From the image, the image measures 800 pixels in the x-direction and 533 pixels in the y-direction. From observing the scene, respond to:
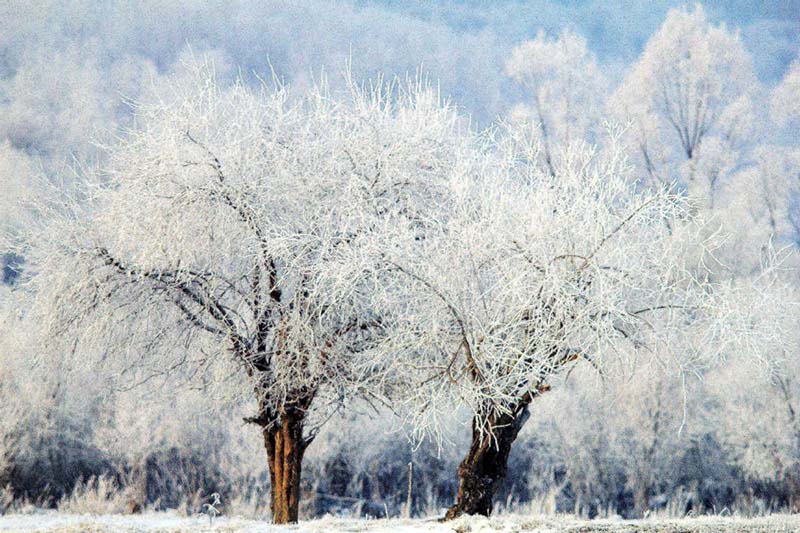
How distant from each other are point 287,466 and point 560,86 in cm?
2104

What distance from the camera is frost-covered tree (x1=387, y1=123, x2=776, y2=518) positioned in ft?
24.7

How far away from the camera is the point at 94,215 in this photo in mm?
10109

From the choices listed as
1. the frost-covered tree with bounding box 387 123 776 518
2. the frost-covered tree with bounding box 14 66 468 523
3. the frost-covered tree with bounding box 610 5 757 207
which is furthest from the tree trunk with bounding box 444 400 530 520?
the frost-covered tree with bounding box 610 5 757 207

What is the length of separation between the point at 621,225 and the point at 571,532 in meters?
3.14

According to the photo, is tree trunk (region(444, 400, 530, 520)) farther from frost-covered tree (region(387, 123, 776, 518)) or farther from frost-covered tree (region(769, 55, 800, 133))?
frost-covered tree (region(769, 55, 800, 133))

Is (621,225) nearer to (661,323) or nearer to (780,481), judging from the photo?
(661,323)

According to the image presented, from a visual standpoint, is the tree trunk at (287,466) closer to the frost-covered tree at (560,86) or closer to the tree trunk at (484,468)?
the tree trunk at (484,468)

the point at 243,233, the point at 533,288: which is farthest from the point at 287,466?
the point at 533,288

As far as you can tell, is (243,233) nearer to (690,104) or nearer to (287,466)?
(287,466)

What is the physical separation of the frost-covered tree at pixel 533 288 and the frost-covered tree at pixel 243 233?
3.97 ft

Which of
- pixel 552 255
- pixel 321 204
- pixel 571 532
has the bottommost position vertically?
pixel 571 532

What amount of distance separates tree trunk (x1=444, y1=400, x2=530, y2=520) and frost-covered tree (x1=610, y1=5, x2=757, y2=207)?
62.9 ft

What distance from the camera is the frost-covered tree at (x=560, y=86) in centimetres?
2758

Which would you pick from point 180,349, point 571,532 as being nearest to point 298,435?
point 180,349
